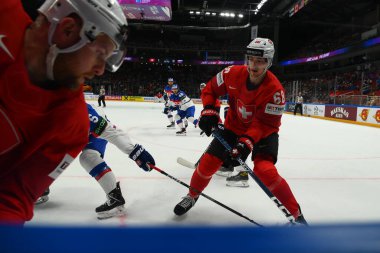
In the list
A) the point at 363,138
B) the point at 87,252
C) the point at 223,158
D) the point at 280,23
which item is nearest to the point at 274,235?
the point at 87,252

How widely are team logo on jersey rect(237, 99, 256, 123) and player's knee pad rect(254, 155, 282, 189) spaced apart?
53 cm

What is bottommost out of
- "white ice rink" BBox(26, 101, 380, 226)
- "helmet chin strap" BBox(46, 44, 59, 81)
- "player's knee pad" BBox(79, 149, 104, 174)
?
"white ice rink" BBox(26, 101, 380, 226)

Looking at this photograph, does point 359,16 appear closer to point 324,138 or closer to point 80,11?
point 324,138

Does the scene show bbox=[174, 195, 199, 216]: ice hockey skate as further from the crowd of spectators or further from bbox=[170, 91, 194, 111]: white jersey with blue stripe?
the crowd of spectators

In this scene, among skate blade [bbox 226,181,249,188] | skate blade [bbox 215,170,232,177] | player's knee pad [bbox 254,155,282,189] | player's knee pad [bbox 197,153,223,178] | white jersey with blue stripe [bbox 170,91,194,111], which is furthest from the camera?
white jersey with blue stripe [bbox 170,91,194,111]

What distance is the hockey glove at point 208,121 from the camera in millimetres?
2719

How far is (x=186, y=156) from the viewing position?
4891 millimetres

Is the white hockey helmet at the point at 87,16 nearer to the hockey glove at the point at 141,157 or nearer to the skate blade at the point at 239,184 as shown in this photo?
the hockey glove at the point at 141,157

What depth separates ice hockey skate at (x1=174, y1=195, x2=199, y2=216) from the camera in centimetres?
249

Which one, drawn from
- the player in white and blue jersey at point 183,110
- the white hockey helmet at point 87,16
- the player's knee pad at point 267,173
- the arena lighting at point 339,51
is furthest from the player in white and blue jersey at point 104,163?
the arena lighting at point 339,51

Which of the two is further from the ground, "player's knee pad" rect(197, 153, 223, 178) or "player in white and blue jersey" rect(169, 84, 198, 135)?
"player in white and blue jersey" rect(169, 84, 198, 135)

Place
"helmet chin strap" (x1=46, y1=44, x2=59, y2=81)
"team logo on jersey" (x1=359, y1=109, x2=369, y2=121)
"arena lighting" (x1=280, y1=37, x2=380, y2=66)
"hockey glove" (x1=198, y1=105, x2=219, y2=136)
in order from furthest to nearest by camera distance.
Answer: "arena lighting" (x1=280, y1=37, x2=380, y2=66), "team logo on jersey" (x1=359, y1=109, x2=369, y2=121), "hockey glove" (x1=198, y1=105, x2=219, y2=136), "helmet chin strap" (x1=46, y1=44, x2=59, y2=81)

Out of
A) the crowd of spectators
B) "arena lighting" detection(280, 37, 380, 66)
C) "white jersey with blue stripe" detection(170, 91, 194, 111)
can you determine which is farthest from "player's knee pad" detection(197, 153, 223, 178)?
the crowd of spectators

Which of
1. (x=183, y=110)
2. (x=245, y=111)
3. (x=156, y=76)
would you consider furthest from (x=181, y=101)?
(x=156, y=76)
